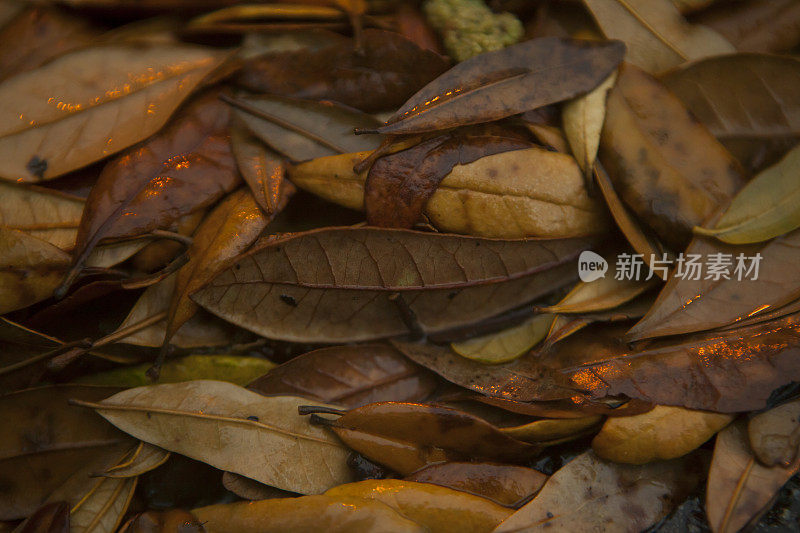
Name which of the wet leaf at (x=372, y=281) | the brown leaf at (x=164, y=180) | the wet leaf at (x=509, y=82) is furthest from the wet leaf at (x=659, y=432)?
the brown leaf at (x=164, y=180)

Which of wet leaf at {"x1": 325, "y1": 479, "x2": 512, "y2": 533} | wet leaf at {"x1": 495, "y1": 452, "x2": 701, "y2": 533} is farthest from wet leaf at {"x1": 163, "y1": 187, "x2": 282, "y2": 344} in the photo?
wet leaf at {"x1": 495, "y1": 452, "x2": 701, "y2": 533}

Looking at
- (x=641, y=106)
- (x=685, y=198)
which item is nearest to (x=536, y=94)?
(x=641, y=106)

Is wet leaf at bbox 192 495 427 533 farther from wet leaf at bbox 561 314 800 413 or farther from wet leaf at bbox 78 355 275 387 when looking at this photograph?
wet leaf at bbox 561 314 800 413

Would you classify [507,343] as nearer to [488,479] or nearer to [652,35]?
[488,479]

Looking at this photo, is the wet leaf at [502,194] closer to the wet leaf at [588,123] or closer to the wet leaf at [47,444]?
the wet leaf at [588,123]

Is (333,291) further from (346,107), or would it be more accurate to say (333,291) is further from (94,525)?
(94,525)

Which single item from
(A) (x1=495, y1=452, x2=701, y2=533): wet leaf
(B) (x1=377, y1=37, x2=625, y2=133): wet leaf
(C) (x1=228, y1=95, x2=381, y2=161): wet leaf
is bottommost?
(A) (x1=495, y1=452, x2=701, y2=533): wet leaf
